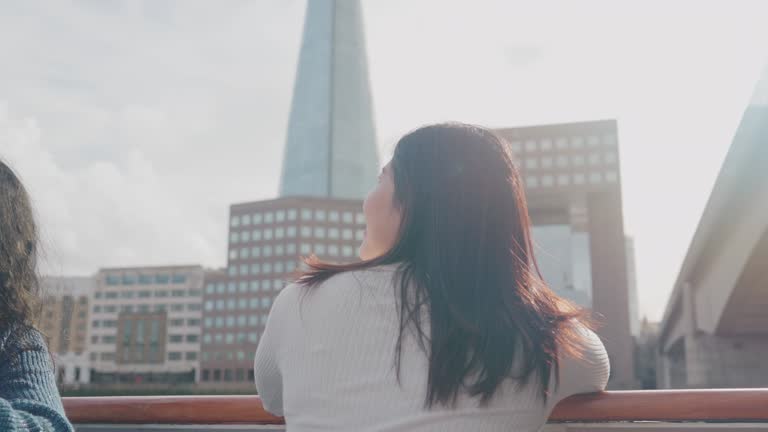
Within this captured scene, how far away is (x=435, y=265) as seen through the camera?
168 centimetres

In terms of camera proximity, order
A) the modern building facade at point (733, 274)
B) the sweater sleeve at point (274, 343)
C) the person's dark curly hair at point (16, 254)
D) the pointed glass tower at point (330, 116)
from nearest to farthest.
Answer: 1. the person's dark curly hair at point (16, 254)
2. the sweater sleeve at point (274, 343)
3. the modern building facade at point (733, 274)
4. the pointed glass tower at point (330, 116)

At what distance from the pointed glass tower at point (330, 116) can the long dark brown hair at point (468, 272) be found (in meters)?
105

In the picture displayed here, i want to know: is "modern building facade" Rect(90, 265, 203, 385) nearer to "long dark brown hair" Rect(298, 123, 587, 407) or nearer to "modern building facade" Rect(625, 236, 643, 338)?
"modern building facade" Rect(625, 236, 643, 338)

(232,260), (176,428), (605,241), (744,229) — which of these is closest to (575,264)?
(605,241)

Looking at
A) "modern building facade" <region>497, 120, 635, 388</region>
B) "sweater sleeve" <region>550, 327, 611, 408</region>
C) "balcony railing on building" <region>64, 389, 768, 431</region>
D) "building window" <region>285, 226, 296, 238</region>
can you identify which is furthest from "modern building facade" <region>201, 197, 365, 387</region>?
"sweater sleeve" <region>550, 327, 611, 408</region>

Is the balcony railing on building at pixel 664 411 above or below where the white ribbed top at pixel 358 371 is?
below

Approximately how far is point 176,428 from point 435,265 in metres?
1.31

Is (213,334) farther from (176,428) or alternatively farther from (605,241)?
(176,428)

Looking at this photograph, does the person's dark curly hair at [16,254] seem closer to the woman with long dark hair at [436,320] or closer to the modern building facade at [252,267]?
the woman with long dark hair at [436,320]

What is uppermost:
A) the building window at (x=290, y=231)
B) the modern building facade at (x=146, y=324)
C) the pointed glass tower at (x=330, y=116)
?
the pointed glass tower at (x=330, y=116)

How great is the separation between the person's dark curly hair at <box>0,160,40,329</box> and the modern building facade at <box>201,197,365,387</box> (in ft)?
285

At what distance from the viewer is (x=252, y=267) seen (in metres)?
90.6

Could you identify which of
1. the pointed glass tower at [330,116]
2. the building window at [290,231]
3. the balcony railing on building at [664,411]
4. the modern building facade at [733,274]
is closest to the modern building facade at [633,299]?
the pointed glass tower at [330,116]

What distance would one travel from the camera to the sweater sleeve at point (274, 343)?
69.9 inches
